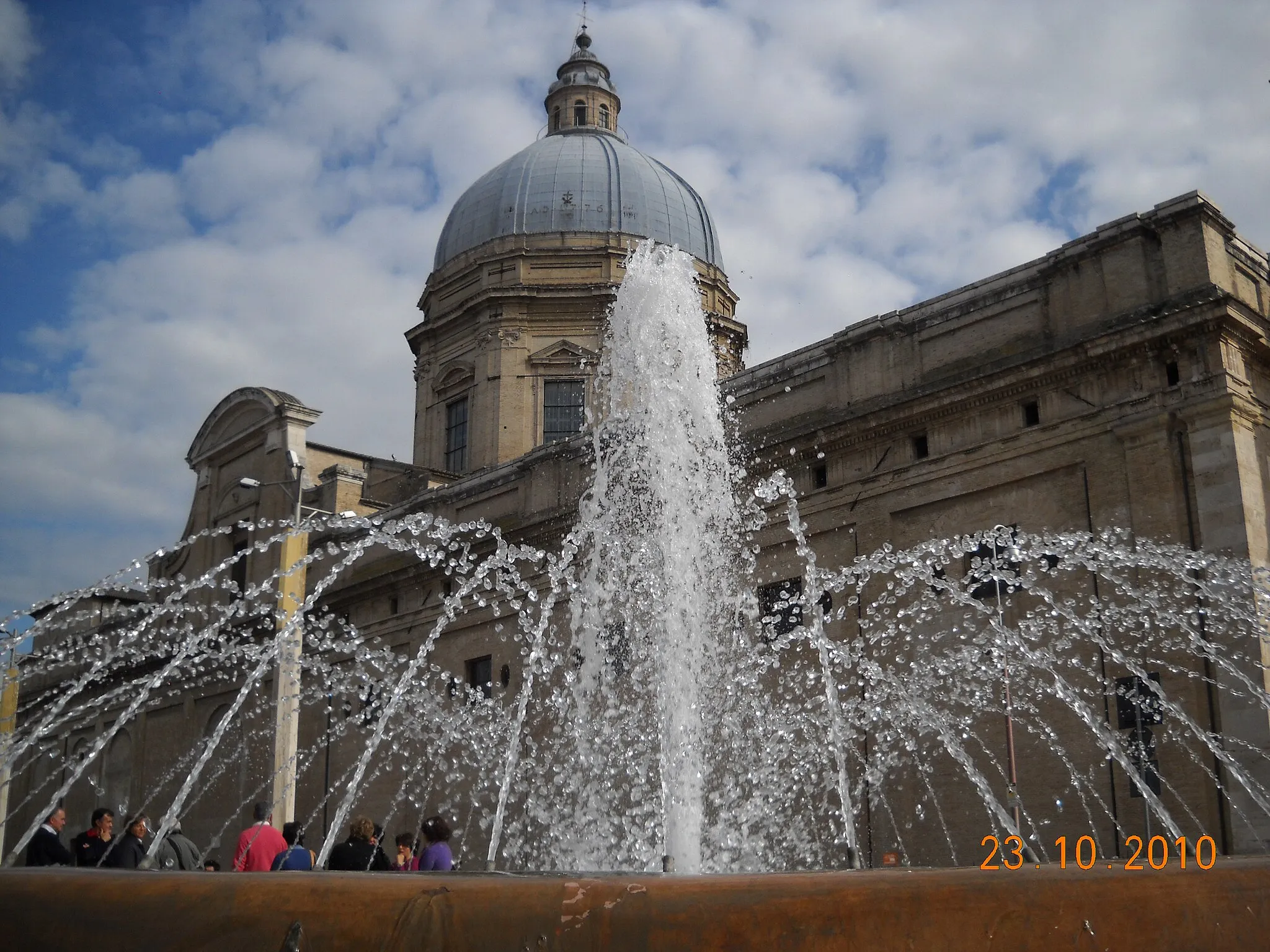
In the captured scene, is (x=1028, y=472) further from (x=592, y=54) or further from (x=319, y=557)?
(x=592, y=54)

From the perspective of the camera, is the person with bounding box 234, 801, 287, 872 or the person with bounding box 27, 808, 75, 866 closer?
the person with bounding box 234, 801, 287, 872

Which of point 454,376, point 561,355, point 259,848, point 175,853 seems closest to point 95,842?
point 175,853

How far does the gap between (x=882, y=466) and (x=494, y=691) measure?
876cm

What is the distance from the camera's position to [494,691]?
2338 cm

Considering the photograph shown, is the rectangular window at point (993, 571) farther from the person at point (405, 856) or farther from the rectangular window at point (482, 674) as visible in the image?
the rectangular window at point (482, 674)

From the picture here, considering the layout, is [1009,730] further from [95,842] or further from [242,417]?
[242,417]

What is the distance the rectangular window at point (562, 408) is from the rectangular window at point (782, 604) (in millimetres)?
12926

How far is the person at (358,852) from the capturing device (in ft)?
28.0

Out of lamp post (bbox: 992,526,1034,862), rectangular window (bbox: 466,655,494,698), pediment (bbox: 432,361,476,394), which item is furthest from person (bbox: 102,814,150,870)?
pediment (bbox: 432,361,476,394)

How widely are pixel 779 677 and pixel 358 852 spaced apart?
9872 millimetres

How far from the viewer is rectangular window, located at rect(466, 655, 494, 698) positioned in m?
23.6

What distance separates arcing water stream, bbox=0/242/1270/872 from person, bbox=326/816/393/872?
4.75 feet

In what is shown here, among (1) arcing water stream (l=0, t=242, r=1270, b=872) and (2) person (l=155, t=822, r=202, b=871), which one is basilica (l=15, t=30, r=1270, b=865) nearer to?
(1) arcing water stream (l=0, t=242, r=1270, b=872)

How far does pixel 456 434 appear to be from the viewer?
109ft
